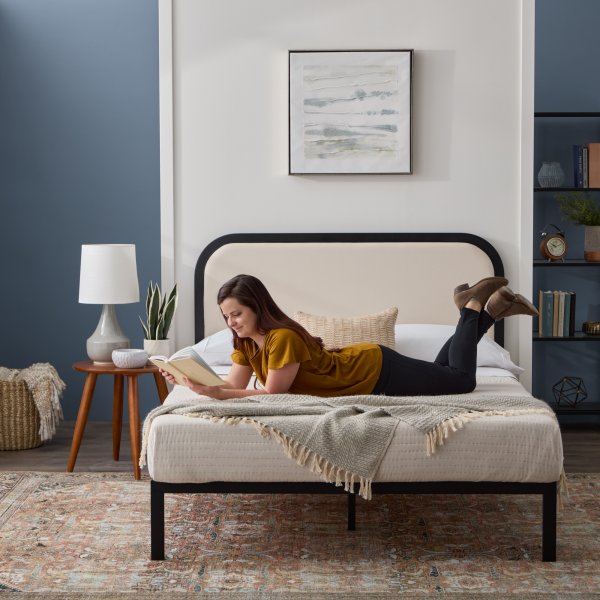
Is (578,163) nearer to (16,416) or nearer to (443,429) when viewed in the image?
(443,429)

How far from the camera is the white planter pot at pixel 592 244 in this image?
4.64 metres

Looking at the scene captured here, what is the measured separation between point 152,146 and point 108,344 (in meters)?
1.34

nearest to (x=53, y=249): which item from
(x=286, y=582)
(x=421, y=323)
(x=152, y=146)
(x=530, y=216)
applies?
(x=152, y=146)

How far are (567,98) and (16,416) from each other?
3.36 metres

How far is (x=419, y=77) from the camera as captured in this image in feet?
14.9

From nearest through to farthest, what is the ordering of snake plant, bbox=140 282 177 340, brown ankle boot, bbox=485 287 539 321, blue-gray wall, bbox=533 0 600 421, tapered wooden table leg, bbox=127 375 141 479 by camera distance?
Result: brown ankle boot, bbox=485 287 539 321 → tapered wooden table leg, bbox=127 375 141 479 → snake plant, bbox=140 282 177 340 → blue-gray wall, bbox=533 0 600 421

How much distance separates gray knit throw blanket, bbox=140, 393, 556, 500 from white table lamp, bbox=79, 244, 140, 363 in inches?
48.0

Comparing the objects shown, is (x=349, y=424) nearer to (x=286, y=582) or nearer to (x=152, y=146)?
(x=286, y=582)

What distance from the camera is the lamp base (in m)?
4.11

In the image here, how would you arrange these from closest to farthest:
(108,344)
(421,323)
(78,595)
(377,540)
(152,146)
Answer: (78,595) < (377,540) < (108,344) < (421,323) < (152,146)

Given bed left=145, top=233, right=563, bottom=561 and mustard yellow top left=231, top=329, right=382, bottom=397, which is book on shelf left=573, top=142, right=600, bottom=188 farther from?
mustard yellow top left=231, top=329, right=382, bottom=397

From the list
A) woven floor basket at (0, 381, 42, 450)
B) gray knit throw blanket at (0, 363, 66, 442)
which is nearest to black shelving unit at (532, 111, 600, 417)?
gray knit throw blanket at (0, 363, 66, 442)

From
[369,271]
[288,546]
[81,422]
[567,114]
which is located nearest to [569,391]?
[369,271]

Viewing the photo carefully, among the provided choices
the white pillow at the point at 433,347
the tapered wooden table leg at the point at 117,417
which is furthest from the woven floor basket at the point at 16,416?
the white pillow at the point at 433,347
